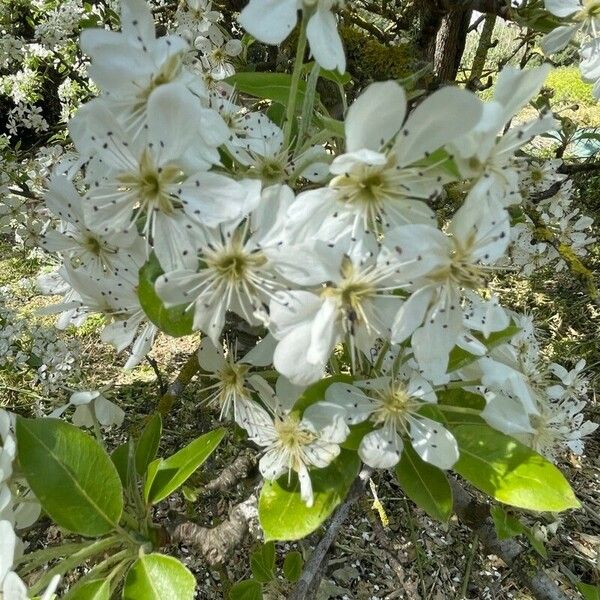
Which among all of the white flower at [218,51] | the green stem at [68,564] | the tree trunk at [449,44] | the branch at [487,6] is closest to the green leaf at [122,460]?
the green stem at [68,564]

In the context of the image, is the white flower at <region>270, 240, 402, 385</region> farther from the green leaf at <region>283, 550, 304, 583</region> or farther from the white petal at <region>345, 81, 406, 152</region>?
the green leaf at <region>283, 550, 304, 583</region>

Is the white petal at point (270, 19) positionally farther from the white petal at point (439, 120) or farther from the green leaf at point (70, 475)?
the green leaf at point (70, 475)

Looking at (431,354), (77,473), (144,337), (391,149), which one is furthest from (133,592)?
(391,149)

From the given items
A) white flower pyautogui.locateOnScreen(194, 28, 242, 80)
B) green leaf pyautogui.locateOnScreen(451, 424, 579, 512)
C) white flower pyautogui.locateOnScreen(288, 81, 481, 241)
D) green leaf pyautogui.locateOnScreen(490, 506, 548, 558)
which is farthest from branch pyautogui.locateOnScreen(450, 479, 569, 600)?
white flower pyautogui.locateOnScreen(194, 28, 242, 80)

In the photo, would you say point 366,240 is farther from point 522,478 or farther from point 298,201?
point 522,478

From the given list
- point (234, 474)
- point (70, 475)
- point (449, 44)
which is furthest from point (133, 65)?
point (449, 44)

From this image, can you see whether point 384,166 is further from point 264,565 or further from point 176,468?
point 264,565
